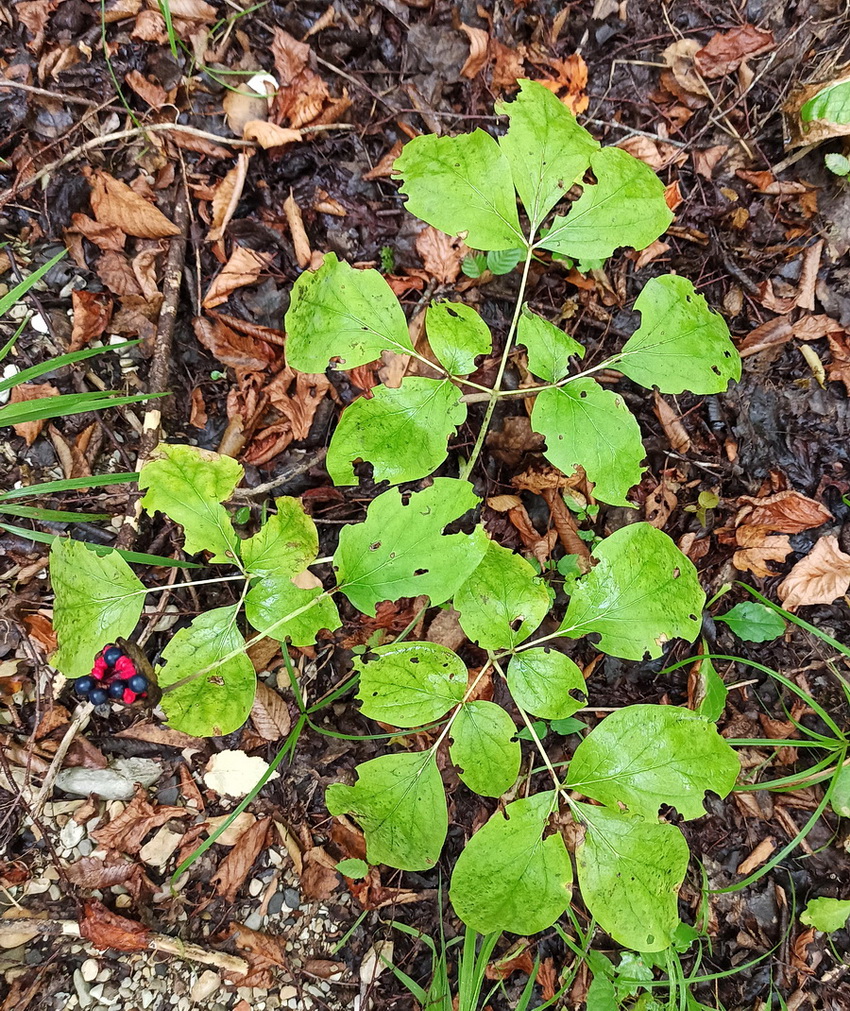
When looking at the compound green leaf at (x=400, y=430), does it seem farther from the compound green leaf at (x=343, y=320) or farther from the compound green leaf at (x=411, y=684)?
the compound green leaf at (x=411, y=684)

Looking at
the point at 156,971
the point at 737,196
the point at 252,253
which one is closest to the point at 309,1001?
the point at 156,971

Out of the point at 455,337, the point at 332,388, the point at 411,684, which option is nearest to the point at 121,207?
the point at 332,388

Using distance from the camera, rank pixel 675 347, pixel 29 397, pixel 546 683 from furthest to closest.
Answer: pixel 29 397 < pixel 675 347 < pixel 546 683

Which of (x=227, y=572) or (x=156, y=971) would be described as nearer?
(x=156, y=971)

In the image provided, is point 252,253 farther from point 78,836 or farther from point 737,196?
point 78,836

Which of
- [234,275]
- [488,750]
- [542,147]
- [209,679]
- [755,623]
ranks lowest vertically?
[755,623]

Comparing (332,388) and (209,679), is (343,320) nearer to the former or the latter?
(332,388)

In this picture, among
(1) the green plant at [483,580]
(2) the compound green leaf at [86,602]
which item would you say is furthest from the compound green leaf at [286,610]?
(2) the compound green leaf at [86,602]
